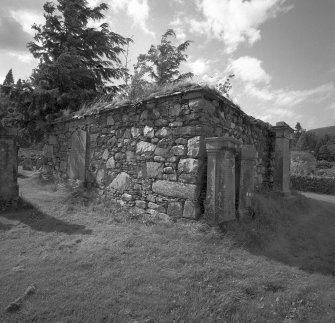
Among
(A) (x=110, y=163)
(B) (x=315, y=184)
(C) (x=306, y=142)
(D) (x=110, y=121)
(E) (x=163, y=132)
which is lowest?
(B) (x=315, y=184)

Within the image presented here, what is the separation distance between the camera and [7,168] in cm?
700

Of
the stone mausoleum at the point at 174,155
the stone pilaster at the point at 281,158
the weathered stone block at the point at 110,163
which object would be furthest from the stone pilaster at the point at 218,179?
the stone pilaster at the point at 281,158

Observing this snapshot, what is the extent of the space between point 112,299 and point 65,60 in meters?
10.2

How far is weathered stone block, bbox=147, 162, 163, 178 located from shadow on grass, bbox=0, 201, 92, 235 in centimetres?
173

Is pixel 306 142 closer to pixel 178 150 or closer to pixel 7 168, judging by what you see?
pixel 178 150

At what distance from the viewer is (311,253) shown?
196 inches

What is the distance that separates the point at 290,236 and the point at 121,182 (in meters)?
4.04

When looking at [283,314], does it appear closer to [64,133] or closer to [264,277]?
[264,277]

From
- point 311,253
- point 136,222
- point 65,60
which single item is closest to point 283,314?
point 311,253

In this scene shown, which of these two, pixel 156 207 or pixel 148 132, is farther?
pixel 148 132

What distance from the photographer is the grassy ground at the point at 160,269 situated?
120 inches

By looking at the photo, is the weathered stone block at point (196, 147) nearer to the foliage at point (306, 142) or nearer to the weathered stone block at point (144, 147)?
the weathered stone block at point (144, 147)

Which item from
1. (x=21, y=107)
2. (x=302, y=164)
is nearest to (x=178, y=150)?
(x=21, y=107)

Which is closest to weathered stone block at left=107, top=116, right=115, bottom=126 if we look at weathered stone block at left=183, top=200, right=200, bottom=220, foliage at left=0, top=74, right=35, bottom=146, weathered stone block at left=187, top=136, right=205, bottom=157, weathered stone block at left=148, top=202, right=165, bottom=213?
weathered stone block at left=148, top=202, right=165, bottom=213
